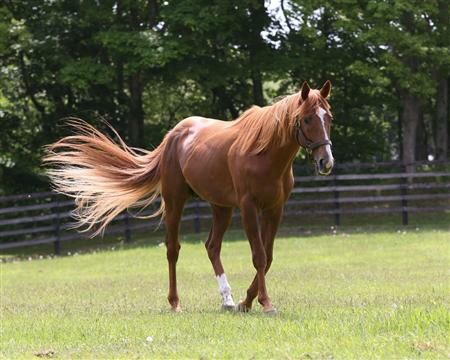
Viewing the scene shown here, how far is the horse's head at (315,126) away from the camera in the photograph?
7.01 meters

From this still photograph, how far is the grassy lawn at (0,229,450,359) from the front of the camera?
17.8 ft

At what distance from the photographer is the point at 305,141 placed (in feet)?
23.5

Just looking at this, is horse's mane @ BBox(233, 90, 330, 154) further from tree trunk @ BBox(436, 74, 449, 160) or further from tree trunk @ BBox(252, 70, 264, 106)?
tree trunk @ BBox(436, 74, 449, 160)

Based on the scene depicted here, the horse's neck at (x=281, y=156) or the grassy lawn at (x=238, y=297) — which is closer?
the grassy lawn at (x=238, y=297)

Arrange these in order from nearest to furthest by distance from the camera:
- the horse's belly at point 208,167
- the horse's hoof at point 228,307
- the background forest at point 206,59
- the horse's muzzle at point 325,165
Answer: the horse's muzzle at point 325,165 < the horse's hoof at point 228,307 < the horse's belly at point 208,167 < the background forest at point 206,59

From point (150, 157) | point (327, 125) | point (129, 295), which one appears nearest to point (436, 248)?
point (129, 295)

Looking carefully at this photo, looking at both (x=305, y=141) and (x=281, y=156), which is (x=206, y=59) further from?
(x=305, y=141)

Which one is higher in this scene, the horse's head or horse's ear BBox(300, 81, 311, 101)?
horse's ear BBox(300, 81, 311, 101)

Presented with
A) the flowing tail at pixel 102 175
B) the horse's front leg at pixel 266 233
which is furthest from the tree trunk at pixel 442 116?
the horse's front leg at pixel 266 233

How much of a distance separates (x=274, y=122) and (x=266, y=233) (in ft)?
3.98

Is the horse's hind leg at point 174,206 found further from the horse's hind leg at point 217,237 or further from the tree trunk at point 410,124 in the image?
the tree trunk at point 410,124

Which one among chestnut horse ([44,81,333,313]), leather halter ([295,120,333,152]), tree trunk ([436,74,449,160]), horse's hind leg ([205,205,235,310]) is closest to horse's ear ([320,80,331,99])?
chestnut horse ([44,81,333,313])

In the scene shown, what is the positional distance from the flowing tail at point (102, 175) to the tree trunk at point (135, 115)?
685 inches

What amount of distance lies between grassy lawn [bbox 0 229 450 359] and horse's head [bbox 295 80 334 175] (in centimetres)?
141
